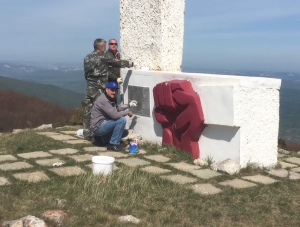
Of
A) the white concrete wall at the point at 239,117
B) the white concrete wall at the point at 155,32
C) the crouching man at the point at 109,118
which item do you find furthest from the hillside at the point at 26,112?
the white concrete wall at the point at 239,117

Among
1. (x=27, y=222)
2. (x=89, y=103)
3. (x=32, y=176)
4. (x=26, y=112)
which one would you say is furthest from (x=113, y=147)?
(x=26, y=112)

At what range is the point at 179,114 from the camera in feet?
22.8

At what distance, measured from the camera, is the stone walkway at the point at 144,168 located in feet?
17.6

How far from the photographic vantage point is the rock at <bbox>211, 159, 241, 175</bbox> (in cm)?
590

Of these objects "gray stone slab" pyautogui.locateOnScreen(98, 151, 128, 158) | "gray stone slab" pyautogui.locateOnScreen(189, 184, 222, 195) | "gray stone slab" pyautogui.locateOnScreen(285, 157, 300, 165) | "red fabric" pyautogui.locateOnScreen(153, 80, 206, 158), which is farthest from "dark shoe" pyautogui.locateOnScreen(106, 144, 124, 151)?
"gray stone slab" pyautogui.locateOnScreen(285, 157, 300, 165)

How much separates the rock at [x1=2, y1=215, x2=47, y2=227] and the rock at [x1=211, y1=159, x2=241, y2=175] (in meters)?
3.13

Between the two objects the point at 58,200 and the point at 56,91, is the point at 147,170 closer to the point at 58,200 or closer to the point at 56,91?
the point at 58,200

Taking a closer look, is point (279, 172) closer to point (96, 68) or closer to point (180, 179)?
point (180, 179)

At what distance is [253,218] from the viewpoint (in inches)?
163

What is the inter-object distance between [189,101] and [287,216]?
2.72 metres

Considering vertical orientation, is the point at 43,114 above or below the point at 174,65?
below

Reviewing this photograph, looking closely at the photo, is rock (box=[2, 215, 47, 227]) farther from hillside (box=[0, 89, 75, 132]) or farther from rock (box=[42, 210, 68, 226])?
hillside (box=[0, 89, 75, 132])

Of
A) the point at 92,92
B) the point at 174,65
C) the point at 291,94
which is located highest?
the point at 174,65

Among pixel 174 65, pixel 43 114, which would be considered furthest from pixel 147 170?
pixel 43 114
